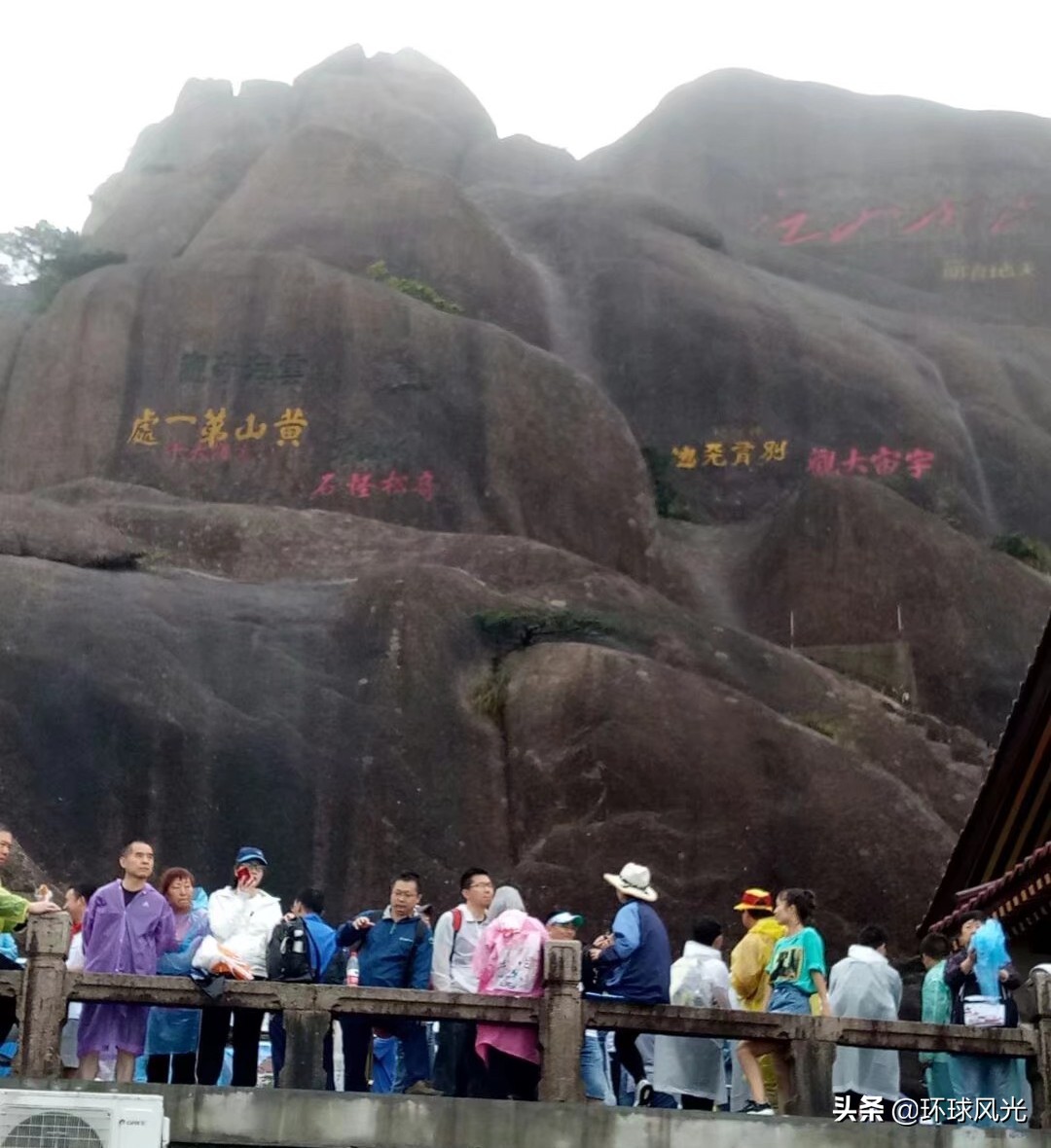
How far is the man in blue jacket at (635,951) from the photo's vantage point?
11.7 metres

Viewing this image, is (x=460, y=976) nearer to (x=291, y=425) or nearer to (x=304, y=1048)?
(x=304, y=1048)

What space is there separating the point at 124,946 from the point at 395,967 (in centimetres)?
170

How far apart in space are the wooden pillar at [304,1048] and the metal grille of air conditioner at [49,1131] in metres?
1.65

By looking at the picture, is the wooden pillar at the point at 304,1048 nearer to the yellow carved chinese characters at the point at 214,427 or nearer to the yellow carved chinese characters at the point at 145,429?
the yellow carved chinese characters at the point at 214,427

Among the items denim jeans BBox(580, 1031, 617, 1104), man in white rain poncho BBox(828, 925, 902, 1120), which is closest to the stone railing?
man in white rain poncho BBox(828, 925, 902, 1120)

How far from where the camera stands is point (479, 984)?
11.9 metres

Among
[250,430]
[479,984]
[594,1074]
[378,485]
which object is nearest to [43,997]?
[479,984]

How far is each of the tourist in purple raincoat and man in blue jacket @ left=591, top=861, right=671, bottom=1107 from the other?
2.67 metres

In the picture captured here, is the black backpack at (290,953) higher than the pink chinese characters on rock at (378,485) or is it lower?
lower

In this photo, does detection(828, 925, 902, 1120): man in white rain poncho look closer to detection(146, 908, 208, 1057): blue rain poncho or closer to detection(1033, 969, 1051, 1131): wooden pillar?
detection(1033, 969, 1051, 1131): wooden pillar

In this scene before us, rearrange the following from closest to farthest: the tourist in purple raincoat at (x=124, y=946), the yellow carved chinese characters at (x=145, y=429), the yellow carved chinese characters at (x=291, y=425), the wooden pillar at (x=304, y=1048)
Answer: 1. the wooden pillar at (x=304, y=1048)
2. the tourist in purple raincoat at (x=124, y=946)
3. the yellow carved chinese characters at (x=291, y=425)
4. the yellow carved chinese characters at (x=145, y=429)

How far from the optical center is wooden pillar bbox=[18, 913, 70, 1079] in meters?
11.1

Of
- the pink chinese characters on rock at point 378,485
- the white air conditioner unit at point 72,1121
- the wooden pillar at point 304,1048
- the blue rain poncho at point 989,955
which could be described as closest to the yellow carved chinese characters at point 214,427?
the pink chinese characters on rock at point 378,485

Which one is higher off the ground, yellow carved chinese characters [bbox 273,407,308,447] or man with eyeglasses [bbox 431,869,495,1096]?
yellow carved chinese characters [bbox 273,407,308,447]
